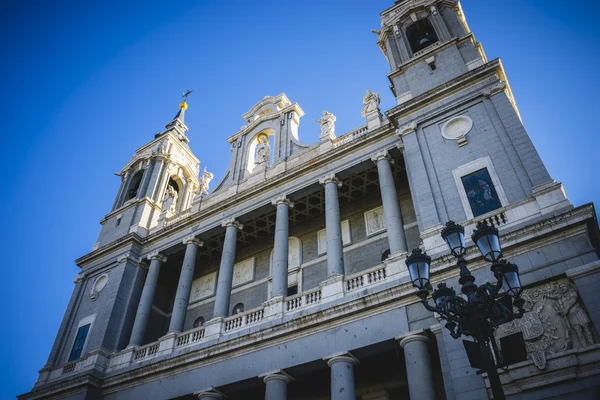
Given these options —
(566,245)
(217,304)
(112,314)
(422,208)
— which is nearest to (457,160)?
(422,208)

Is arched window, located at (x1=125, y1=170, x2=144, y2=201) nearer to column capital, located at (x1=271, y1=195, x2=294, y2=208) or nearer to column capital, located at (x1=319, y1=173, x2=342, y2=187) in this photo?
column capital, located at (x1=271, y1=195, x2=294, y2=208)

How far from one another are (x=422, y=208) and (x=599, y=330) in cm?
678

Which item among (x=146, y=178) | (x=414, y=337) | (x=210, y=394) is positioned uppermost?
(x=146, y=178)

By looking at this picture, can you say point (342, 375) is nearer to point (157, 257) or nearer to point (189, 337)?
point (189, 337)

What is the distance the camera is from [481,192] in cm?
1611

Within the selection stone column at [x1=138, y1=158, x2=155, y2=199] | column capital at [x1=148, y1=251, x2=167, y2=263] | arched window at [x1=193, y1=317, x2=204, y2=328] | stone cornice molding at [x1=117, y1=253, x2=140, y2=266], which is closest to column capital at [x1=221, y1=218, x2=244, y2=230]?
column capital at [x1=148, y1=251, x2=167, y2=263]

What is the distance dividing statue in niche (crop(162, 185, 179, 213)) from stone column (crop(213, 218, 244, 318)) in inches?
255

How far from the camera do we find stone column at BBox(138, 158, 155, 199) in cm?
2989

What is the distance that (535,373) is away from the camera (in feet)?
37.9

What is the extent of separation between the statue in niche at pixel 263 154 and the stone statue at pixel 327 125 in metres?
3.44

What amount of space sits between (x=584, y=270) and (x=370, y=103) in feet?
43.2

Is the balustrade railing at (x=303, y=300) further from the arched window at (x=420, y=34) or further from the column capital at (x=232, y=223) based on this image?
the arched window at (x=420, y=34)

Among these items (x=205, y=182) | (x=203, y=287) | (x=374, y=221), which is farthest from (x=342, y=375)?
(x=205, y=182)

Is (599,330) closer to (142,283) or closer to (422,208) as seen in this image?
(422,208)
